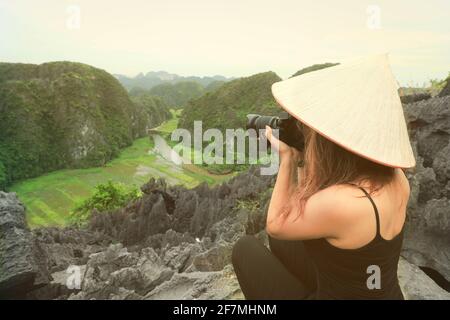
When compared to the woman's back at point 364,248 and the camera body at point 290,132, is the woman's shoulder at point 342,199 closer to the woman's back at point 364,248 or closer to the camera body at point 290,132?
the woman's back at point 364,248

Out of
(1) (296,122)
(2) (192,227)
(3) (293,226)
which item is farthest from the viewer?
(2) (192,227)

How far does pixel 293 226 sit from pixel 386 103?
758 millimetres

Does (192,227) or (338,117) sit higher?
(338,117)

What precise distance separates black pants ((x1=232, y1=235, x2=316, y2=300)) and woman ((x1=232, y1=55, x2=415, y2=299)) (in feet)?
0.87

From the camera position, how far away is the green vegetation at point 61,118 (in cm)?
1700

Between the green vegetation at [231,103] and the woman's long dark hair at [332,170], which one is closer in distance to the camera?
the woman's long dark hair at [332,170]

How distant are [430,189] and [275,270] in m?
3.13

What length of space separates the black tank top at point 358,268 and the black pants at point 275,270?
→ 0.88ft

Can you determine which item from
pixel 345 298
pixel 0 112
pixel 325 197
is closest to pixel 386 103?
pixel 325 197

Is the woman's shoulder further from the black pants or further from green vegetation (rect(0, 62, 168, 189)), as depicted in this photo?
green vegetation (rect(0, 62, 168, 189))

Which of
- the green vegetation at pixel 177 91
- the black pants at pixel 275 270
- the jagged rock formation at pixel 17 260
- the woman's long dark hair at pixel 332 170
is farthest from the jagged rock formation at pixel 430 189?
the green vegetation at pixel 177 91

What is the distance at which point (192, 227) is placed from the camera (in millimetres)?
6445
